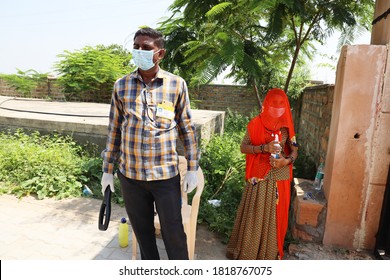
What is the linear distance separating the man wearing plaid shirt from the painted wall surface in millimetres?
1479

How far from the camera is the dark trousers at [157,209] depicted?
1.96 m

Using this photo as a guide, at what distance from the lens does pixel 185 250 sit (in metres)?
2.16

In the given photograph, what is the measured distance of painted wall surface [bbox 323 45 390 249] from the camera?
2.55 meters

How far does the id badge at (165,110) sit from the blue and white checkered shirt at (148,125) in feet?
0.03

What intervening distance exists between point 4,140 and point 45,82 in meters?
7.12

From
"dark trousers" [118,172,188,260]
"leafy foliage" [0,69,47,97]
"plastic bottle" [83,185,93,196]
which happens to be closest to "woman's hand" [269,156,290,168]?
"dark trousers" [118,172,188,260]

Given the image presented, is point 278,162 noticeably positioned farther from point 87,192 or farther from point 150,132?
point 87,192

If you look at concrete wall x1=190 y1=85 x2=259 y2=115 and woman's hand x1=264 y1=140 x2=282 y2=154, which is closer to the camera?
woman's hand x1=264 y1=140 x2=282 y2=154

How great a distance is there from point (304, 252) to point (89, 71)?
339 inches

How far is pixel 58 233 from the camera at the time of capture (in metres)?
3.10

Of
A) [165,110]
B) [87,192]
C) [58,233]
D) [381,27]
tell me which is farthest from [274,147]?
[87,192]

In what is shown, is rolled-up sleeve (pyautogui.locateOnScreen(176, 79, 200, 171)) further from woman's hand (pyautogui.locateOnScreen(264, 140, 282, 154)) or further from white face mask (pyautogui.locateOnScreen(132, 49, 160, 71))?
woman's hand (pyautogui.locateOnScreen(264, 140, 282, 154))

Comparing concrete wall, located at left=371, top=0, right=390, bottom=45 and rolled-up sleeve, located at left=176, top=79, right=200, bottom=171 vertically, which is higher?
concrete wall, located at left=371, top=0, right=390, bottom=45

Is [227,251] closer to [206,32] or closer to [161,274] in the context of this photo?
[161,274]
